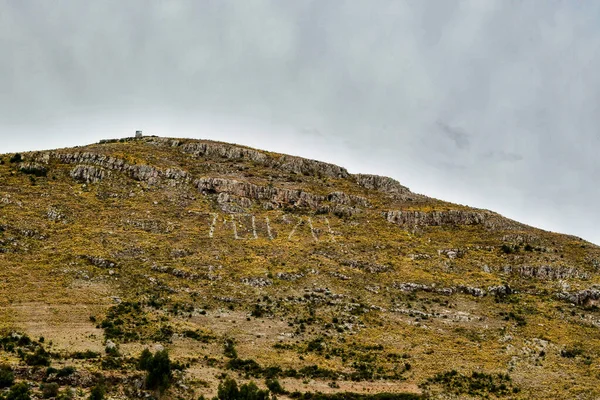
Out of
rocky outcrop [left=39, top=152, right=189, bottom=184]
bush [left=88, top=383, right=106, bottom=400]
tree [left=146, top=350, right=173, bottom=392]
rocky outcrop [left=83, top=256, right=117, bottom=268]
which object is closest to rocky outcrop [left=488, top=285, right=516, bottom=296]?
tree [left=146, top=350, right=173, bottom=392]

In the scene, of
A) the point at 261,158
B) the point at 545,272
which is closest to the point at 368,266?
the point at 545,272

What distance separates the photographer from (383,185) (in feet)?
380

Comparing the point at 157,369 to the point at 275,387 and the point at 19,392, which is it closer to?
the point at 275,387

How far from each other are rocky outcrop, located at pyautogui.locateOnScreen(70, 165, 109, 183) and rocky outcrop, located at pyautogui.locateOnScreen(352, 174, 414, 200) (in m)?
54.2

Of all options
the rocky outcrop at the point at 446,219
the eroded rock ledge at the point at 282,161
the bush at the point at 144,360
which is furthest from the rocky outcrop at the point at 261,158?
the bush at the point at 144,360

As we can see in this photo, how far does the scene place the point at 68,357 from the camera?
49094 millimetres

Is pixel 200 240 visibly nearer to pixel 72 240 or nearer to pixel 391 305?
pixel 72 240

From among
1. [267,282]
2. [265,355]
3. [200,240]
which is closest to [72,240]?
[200,240]

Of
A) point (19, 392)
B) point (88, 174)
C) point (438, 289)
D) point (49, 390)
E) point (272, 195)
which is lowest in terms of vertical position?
point (49, 390)

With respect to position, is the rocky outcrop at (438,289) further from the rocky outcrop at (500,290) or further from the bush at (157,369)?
the bush at (157,369)

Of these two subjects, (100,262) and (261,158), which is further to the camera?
(261,158)

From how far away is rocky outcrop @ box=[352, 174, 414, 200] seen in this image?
113938 millimetres

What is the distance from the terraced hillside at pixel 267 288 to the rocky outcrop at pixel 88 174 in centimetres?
33

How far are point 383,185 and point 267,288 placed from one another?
51.6 m
